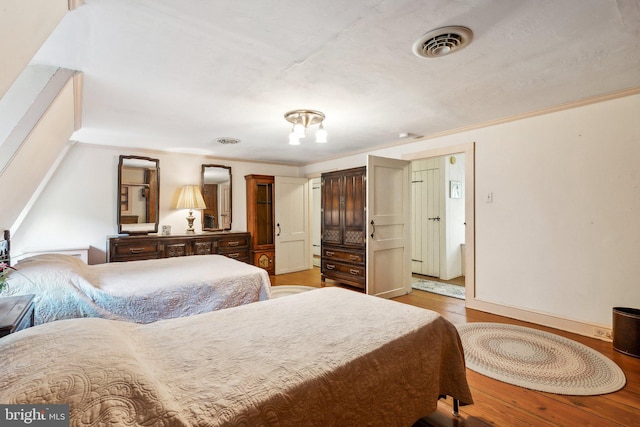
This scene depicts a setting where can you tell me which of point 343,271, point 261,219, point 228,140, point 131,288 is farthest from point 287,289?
point 131,288

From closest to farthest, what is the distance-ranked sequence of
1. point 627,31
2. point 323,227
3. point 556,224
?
point 627,31, point 556,224, point 323,227

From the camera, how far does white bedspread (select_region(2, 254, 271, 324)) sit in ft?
6.24

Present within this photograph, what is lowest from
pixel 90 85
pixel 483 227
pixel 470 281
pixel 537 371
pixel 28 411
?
pixel 537 371

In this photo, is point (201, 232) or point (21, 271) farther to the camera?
point (201, 232)

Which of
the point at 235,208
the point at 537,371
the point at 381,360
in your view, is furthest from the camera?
the point at 235,208

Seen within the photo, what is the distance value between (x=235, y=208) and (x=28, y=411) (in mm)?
5125

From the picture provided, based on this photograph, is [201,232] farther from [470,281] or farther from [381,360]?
[381,360]

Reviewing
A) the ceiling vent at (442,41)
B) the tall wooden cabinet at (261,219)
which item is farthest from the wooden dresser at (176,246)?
the ceiling vent at (442,41)

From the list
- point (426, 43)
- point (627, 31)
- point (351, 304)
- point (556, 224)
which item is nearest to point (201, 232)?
point (351, 304)

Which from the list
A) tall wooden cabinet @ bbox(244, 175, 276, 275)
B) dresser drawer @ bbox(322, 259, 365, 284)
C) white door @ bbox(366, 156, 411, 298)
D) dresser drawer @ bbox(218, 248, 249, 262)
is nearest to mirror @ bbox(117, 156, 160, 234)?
dresser drawer @ bbox(218, 248, 249, 262)

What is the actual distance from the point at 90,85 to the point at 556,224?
14.8ft

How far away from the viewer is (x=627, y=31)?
5.62 ft

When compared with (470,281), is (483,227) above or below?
above

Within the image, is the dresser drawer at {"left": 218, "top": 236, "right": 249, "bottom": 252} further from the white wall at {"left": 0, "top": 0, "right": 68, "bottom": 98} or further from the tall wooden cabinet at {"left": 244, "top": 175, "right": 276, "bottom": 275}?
the white wall at {"left": 0, "top": 0, "right": 68, "bottom": 98}
